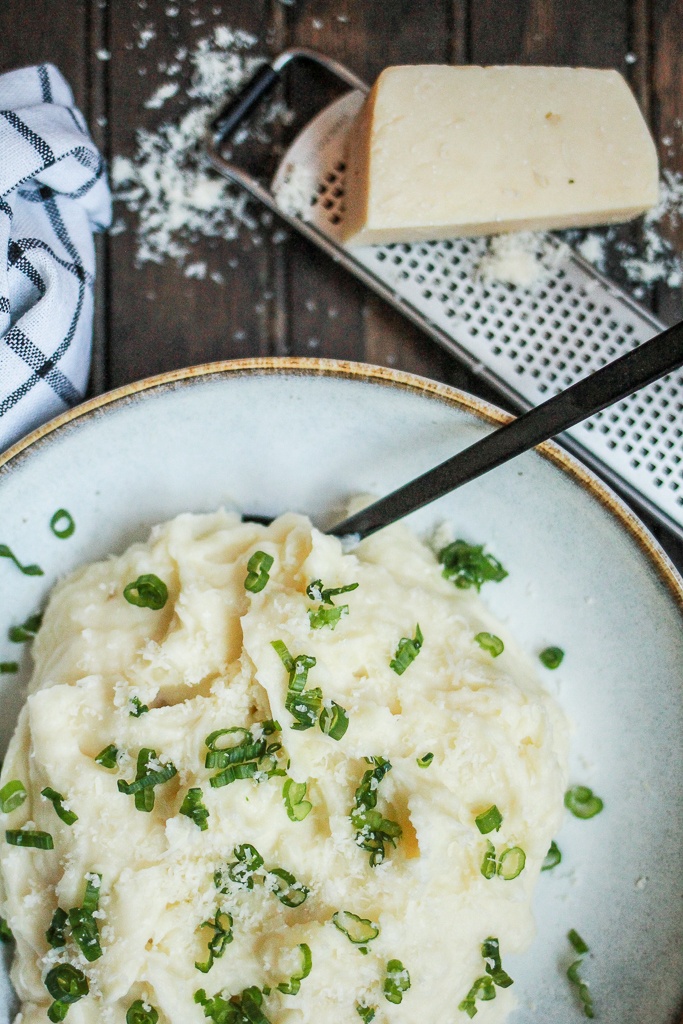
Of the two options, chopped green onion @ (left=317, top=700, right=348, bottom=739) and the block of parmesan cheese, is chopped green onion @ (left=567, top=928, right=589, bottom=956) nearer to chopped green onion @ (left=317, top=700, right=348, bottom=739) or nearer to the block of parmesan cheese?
chopped green onion @ (left=317, top=700, right=348, bottom=739)

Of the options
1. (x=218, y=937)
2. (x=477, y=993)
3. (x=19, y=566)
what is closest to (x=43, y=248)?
(x=19, y=566)

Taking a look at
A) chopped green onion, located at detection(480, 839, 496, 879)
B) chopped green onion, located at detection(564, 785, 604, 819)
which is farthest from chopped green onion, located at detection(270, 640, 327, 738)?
chopped green onion, located at detection(564, 785, 604, 819)

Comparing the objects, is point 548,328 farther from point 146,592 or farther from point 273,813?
point 273,813

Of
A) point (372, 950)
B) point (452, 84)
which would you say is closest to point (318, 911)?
point (372, 950)

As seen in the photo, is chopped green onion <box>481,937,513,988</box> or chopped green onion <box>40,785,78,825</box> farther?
chopped green onion <box>481,937,513,988</box>

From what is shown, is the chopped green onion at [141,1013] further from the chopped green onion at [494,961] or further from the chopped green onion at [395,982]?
the chopped green onion at [494,961]

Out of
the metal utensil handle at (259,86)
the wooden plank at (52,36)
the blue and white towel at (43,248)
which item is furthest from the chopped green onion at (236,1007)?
the wooden plank at (52,36)

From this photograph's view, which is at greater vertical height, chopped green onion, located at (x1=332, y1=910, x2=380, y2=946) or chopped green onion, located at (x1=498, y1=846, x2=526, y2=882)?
chopped green onion, located at (x1=332, y1=910, x2=380, y2=946)
